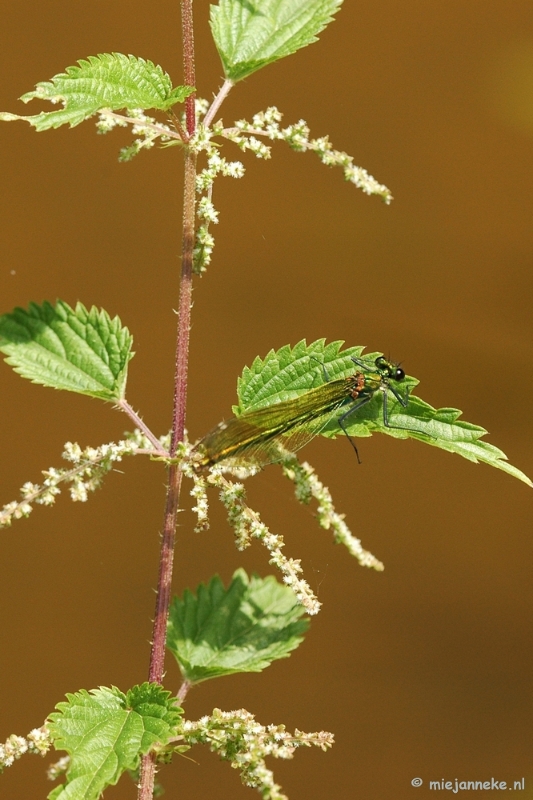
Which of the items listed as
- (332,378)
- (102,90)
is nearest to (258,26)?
(102,90)

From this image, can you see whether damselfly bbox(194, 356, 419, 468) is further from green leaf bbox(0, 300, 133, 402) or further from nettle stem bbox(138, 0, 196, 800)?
green leaf bbox(0, 300, 133, 402)

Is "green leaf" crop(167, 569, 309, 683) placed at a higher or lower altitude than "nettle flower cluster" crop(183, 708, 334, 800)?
higher

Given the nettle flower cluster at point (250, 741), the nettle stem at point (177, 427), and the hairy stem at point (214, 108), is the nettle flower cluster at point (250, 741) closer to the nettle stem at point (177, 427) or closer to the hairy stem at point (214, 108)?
the nettle stem at point (177, 427)

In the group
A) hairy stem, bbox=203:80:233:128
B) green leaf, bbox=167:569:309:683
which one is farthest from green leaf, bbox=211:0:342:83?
green leaf, bbox=167:569:309:683

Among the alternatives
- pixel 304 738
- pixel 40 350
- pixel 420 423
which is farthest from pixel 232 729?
pixel 40 350

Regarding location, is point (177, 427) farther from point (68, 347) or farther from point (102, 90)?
point (102, 90)

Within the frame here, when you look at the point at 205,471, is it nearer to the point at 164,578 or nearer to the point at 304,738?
the point at 164,578
